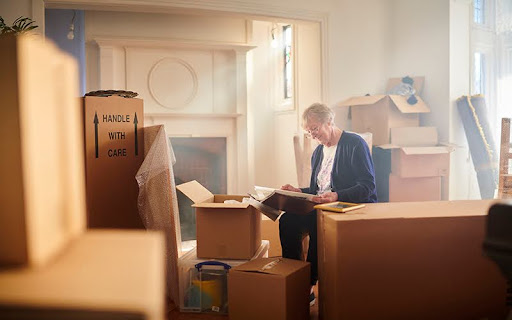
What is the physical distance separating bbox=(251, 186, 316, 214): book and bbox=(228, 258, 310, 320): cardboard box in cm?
30

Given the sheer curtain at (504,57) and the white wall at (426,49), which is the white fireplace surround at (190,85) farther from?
the sheer curtain at (504,57)

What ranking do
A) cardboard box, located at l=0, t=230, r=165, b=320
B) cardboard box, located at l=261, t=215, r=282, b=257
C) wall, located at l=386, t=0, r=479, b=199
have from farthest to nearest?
wall, located at l=386, t=0, r=479, b=199, cardboard box, located at l=261, t=215, r=282, b=257, cardboard box, located at l=0, t=230, r=165, b=320

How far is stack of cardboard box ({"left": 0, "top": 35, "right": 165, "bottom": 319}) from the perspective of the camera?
559mm

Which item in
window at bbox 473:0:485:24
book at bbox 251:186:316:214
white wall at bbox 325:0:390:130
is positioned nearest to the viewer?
book at bbox 251:186:316:214

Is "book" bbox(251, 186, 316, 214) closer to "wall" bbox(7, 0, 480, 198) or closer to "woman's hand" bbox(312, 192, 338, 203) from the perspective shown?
"woman's hand" bbox(312, 192, 338, 203)

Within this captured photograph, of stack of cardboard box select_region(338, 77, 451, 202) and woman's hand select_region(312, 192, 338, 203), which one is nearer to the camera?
woman's hand select_region(312, 192, 338, 203)

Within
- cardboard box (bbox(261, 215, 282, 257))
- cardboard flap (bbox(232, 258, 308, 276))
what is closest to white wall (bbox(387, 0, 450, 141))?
cardboard box (bbox(261, 215, 282, 257))

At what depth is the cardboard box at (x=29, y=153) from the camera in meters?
0.62

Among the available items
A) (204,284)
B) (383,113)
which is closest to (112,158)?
(204,284)

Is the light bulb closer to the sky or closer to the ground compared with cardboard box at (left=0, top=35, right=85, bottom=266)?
closer to the sky

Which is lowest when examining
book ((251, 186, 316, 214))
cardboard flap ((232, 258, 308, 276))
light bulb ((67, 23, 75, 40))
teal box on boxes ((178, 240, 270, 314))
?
teal box on boxes ((178, 240, 270, 314))

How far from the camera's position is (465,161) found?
4023mm

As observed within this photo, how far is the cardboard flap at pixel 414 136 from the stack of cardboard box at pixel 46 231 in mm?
3345

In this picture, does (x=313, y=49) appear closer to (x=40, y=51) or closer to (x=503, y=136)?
(x=503, y=136)
